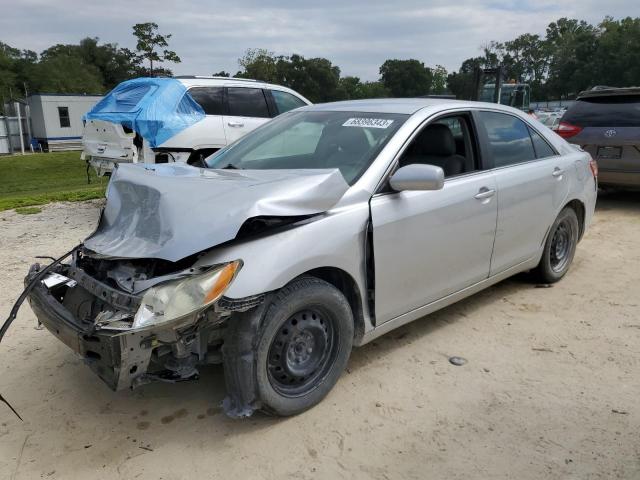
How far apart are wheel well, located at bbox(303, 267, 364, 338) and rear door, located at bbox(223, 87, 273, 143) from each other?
558 centimetres

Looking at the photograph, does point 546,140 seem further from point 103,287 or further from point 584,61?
point 584,61

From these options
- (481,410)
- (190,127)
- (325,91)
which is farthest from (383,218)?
(325,91)

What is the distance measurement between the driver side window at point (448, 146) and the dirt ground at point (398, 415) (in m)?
1.24

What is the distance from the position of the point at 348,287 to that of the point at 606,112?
659 cm

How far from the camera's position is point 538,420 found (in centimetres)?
294

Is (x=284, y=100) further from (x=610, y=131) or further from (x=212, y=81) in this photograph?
(x=610, y=131)

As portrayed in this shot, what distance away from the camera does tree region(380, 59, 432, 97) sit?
64.6 meters

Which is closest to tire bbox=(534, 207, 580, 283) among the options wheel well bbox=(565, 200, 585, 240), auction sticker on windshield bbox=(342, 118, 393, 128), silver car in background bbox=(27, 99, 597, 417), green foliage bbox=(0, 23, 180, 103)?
wheel well bbox=(565, 200, 585, 240)

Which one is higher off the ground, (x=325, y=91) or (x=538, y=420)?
(x=325, y=91)

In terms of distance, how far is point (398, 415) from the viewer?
2.99 m

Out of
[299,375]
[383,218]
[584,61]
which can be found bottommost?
[299,375]

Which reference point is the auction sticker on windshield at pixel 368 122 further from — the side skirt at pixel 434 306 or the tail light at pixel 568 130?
the tail light at pixel 568 130

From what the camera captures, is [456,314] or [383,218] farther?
[456,314]

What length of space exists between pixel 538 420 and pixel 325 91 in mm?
59830
